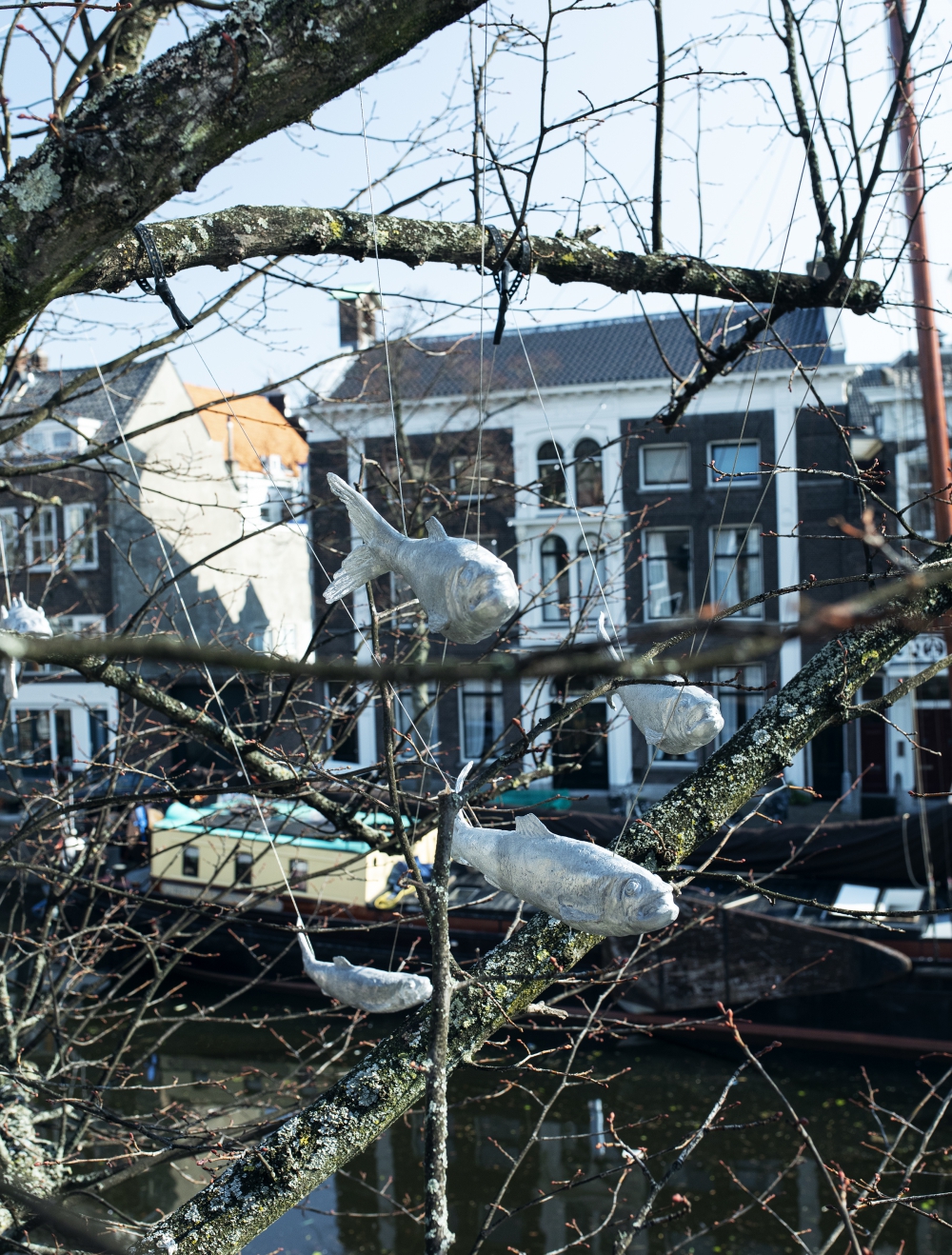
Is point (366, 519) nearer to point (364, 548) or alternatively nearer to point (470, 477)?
point (364, 548)

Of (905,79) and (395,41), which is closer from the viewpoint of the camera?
(395,41)

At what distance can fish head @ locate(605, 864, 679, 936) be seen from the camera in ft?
7.53

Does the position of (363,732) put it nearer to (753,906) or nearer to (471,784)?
(753,906)

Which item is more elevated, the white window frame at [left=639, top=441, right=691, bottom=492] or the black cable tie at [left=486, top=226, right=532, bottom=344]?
the white window frame at [left=639, top=441, right=691, bottom=492]

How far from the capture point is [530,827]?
2486 mm

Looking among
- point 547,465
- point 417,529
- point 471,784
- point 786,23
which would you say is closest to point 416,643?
point 417,529

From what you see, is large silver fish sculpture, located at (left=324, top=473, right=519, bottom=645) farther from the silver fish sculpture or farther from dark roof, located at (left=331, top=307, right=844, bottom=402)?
dark roof, located at (left=331, top=307, right=844, bottom=402)

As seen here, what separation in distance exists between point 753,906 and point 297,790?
29.6ft

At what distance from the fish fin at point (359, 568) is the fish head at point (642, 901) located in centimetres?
85

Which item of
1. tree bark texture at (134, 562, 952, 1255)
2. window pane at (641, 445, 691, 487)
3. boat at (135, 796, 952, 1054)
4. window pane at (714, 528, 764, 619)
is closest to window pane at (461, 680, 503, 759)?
window pane at (714, 528, 764, 619)

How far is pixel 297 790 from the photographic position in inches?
162

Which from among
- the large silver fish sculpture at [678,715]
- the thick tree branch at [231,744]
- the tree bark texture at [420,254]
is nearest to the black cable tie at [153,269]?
the tree bark texture at [420,254]

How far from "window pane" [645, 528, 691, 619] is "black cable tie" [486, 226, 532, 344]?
52.1 ft

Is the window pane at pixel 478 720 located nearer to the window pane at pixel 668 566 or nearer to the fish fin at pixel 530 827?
the window pane at pixel 668 566
